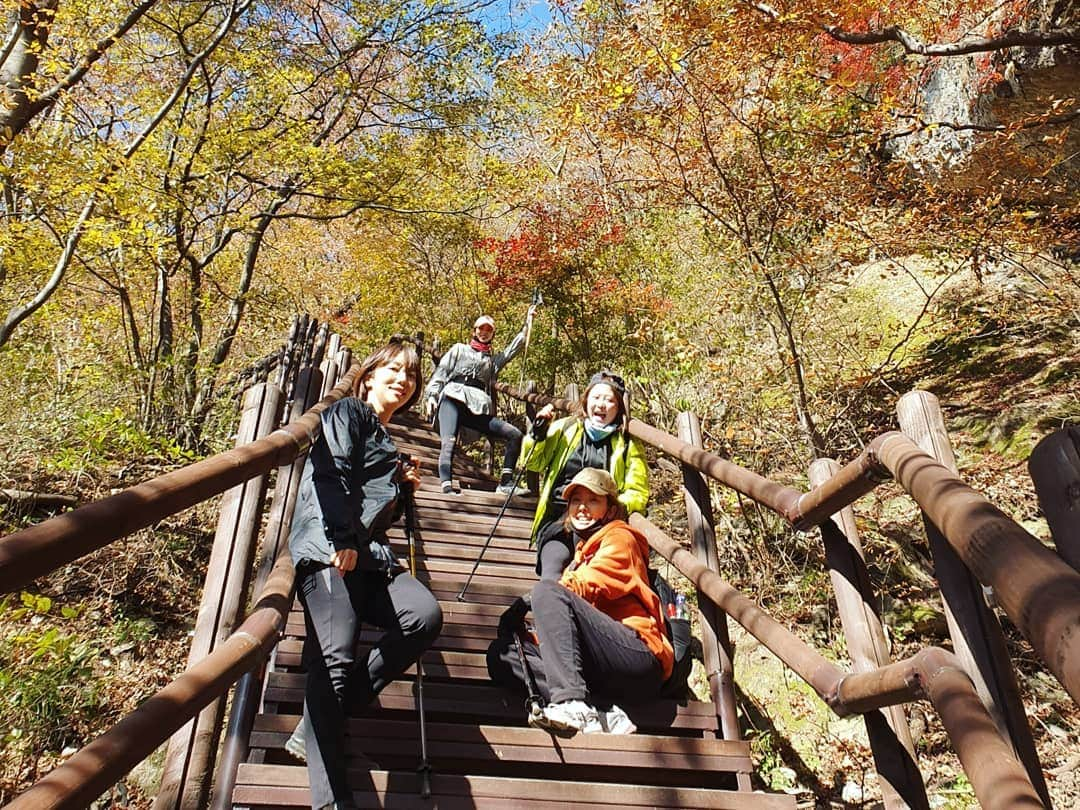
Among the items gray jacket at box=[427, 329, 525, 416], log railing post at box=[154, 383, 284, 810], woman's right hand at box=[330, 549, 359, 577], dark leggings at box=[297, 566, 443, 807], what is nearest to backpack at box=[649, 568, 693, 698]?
dark leggings at box=[297, 566, 443, 807]

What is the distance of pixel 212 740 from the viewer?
7.63 feet

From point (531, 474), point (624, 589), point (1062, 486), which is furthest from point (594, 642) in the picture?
point (531, 474)

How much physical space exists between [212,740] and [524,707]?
1.18 metres

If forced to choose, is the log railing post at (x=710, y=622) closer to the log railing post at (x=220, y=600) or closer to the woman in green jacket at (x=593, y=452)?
the woman in green jacket at (x=593, y=452)

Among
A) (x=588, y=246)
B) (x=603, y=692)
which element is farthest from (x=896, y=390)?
(x=603, y=692)

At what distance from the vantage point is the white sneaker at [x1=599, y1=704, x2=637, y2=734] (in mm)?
2598

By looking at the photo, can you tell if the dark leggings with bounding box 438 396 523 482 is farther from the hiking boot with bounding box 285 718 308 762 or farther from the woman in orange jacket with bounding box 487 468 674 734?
A: the hiking boot with bounding box 285 718 308 762

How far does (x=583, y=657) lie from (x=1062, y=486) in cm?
202

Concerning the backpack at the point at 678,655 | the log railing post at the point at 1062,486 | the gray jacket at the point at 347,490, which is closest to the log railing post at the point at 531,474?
the backpack at the point at 678,655

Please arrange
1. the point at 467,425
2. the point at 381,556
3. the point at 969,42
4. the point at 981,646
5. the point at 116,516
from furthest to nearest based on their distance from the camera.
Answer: the point at 467,425
the point at 969,42
the point at 381,556
the point at 981,646
the point at 116,516

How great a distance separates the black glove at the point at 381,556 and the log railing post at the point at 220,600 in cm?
56

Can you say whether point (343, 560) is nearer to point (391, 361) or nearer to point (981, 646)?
point (391, 361)

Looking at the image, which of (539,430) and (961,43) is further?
(961,43)

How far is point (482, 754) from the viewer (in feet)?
8.04
